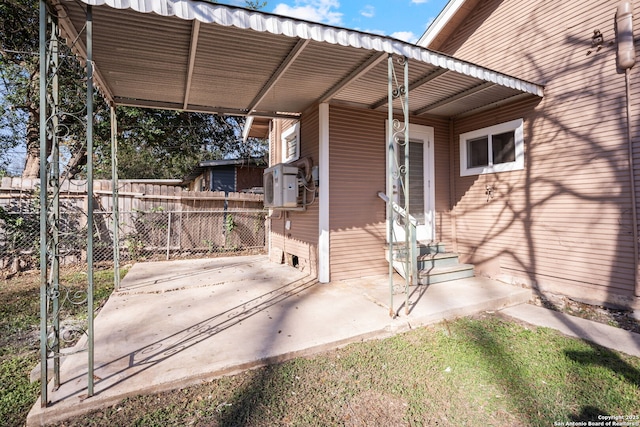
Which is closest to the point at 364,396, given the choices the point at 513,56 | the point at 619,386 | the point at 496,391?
the point at 496,391

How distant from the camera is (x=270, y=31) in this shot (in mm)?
2727

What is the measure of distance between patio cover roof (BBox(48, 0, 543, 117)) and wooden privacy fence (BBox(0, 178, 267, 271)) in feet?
9.58

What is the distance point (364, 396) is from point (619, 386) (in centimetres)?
185

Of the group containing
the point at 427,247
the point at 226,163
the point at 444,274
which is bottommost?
the point at 444,274

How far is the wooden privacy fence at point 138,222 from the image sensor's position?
6270 mm

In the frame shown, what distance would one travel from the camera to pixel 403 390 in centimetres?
230

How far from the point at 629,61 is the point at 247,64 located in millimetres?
4265

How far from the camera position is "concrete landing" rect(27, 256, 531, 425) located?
229cm

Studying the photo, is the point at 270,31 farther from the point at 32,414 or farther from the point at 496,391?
the point at 496,391

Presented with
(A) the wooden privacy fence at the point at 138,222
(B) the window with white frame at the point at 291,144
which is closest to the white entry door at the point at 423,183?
(B) the window with white frame at the point at 291,144

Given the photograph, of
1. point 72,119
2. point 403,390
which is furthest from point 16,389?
point 72,119

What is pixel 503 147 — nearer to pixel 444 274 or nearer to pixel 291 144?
pixel 444 274

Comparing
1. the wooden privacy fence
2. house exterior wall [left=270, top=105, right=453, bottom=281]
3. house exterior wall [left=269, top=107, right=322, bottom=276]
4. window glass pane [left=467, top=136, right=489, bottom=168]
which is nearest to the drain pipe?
window glass pane [left=467, top=136, right=489, bottom=168]

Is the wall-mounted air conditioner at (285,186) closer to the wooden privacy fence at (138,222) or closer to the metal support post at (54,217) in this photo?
the wooden privacy fence at (138,222)
